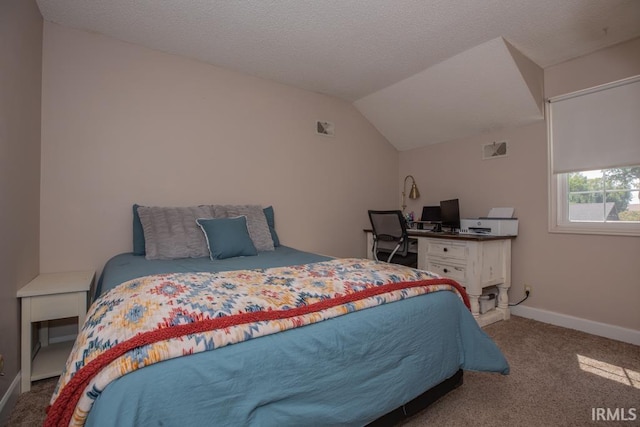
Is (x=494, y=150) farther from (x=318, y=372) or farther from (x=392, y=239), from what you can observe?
(x=318, y=372)

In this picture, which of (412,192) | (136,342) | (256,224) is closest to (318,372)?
(136,342)

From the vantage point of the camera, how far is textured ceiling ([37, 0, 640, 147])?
2043mm

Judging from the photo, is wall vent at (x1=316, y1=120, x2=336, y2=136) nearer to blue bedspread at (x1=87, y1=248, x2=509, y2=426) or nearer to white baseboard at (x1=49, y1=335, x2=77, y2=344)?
blue bedspread at (x1=87, y1=248, x2=509, y2=426)

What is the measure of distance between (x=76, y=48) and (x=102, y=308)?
2.21 meters

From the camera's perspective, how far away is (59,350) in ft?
6.86

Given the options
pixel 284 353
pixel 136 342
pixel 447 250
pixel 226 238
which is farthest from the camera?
pixel 447 250

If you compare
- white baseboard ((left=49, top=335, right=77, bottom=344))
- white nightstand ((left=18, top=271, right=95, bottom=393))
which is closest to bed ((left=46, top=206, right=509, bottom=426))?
white nightstand ((left=18, top=271, right=95, bottom=393))

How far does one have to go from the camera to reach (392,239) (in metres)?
3.04

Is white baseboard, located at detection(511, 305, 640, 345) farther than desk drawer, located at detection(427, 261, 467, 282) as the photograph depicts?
No

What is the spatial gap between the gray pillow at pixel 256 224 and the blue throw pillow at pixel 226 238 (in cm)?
19

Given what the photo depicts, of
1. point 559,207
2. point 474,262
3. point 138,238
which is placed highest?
point 559,207

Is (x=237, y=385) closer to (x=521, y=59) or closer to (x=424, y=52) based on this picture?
(x=424, y=52)

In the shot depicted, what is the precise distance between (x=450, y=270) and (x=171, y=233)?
2405 mm

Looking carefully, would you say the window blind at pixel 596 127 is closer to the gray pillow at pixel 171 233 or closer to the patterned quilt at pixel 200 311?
the patterned quilt at pixel 200 311
